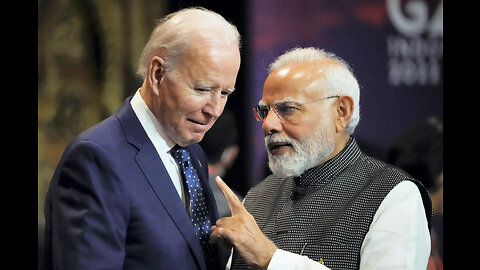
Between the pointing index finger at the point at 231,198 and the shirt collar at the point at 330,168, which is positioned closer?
the pointing index finger at the point at 231,198

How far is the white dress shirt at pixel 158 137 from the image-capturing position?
7.52 feet

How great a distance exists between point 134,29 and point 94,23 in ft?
0.91

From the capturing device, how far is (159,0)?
470 centimetres

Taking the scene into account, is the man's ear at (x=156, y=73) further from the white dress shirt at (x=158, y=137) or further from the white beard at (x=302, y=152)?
the white beard at (x=302, y=152)

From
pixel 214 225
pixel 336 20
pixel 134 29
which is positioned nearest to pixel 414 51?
pixel 336 20

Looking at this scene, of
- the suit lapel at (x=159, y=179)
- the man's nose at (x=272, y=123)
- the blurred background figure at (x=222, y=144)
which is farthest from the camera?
the blurred background figure at (x=222, y=144)

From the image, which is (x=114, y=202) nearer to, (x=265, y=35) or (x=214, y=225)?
(x=214, y=225)

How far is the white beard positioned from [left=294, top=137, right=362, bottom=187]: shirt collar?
35 millimetres

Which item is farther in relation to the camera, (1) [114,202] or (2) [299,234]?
(2) [299,234]

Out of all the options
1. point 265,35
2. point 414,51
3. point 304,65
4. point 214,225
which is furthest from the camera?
point 414,51

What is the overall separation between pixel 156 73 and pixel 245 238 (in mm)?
643

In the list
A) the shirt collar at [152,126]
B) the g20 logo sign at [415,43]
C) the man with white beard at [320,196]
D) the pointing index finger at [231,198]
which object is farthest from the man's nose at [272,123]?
the g20 logo sign at [415,43]

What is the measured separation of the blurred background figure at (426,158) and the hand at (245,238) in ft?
5.49

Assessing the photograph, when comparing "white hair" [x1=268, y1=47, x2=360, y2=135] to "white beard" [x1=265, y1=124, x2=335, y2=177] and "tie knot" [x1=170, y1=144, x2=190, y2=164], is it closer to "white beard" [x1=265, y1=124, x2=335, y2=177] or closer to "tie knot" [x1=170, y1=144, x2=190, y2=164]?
"white beard" [x1=265, y1=124, x2=335, y2=177]
